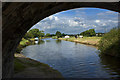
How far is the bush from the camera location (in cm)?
1589

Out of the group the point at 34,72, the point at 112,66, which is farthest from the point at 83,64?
the point at 34,72

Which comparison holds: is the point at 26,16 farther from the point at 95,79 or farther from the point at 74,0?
the point at 95,79

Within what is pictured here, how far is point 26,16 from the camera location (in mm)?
3367

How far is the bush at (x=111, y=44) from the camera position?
1589 cm

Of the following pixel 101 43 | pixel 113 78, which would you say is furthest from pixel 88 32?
pixel 113 78

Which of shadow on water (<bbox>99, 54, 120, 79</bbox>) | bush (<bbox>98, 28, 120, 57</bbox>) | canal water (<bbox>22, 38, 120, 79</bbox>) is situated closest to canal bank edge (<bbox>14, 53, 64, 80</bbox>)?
canal water (<bbox>22, 38, 120, 79</bbox>)

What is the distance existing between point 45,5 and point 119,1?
251 cm

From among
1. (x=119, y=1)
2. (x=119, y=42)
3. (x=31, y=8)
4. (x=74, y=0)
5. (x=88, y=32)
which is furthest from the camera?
(x=88, y=32)

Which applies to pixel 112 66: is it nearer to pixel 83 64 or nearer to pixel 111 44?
pixel 83 64

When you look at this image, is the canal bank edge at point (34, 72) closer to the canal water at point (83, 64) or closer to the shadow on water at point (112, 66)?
the canal water at point (83, 64)

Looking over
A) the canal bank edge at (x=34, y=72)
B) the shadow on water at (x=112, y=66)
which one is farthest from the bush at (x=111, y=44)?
the canal bank edge at (x=34, y=72)

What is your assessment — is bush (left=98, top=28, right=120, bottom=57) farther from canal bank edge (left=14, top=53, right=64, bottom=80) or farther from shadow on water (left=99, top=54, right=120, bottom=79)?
canal bank edge (left=14, top=53, right=64, bottom=80)

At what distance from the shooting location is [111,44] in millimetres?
16828

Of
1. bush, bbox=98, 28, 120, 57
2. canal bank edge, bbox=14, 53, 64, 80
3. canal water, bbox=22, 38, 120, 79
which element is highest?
bush, bbox=98, 28, 120, 57
